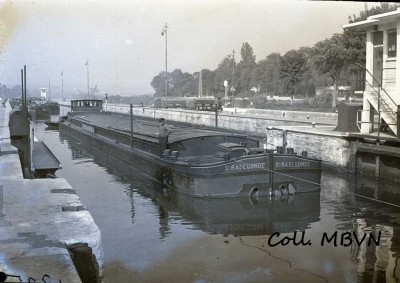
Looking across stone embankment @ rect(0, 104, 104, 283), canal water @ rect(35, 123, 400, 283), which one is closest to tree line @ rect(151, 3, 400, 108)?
canal water @ rect(35, 123, 400, 283)

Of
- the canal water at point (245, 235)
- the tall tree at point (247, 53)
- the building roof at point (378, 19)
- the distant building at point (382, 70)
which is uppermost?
the tall tree at point (247, 53)

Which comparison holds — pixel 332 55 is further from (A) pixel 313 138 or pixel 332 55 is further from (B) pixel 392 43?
(B) pixel 392 43

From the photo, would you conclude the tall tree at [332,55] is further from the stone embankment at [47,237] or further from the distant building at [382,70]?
the stone embankment at [47,237]

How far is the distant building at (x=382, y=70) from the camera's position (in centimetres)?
1820

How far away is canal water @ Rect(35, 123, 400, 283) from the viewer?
8.91m

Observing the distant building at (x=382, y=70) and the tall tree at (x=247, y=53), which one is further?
the tall tree at (x=247, y=53)

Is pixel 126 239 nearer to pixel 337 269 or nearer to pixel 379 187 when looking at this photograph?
pixel 337 269

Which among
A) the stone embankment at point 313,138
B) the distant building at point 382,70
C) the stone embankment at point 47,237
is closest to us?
the stone embankment at point 47,237

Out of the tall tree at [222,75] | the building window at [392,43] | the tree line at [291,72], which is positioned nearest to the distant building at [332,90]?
the tree line at [291,72]

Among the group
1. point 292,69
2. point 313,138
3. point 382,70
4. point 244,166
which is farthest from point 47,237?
point 292,69

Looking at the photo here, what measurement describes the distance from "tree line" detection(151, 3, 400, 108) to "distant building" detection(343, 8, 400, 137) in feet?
57.1

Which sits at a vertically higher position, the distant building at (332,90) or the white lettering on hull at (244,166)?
the distant building at (332,90)

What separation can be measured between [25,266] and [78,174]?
16489mm

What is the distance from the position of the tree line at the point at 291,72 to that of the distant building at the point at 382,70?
17402 mm
